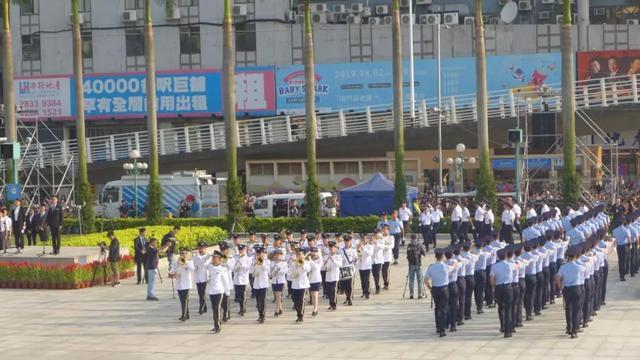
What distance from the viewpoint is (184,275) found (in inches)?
995

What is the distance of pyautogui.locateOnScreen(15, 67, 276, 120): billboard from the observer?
62812 millimetres

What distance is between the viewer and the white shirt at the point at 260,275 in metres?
25.0

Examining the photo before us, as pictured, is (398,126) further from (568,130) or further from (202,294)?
(202,294)

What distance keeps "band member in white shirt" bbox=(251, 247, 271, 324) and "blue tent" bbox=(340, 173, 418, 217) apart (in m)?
20.1

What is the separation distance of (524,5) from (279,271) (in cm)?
4471

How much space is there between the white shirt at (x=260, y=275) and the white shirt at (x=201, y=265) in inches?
39.0

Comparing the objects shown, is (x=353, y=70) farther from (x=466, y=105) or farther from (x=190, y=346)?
(x=190, y=346)

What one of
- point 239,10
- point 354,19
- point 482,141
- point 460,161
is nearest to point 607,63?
point 354,19

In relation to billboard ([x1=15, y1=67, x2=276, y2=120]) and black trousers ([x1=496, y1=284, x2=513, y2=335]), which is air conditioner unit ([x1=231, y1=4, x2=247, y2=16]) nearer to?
billboard ([x1=15, y1=67, x2=276, y2=120])

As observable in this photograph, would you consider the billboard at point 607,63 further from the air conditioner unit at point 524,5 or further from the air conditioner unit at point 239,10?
the air conditioner unit at point 239,10

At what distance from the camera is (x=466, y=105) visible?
56.2m

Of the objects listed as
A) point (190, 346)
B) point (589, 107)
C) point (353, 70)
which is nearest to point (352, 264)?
point (190, 346)

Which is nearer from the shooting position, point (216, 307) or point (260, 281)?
point (216, 307)

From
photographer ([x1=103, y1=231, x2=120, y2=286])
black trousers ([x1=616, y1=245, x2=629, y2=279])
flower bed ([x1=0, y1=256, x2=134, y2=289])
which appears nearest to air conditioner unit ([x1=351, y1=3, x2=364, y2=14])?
flower bed ([x1=0, y1=256, x2=134, y2=289])
